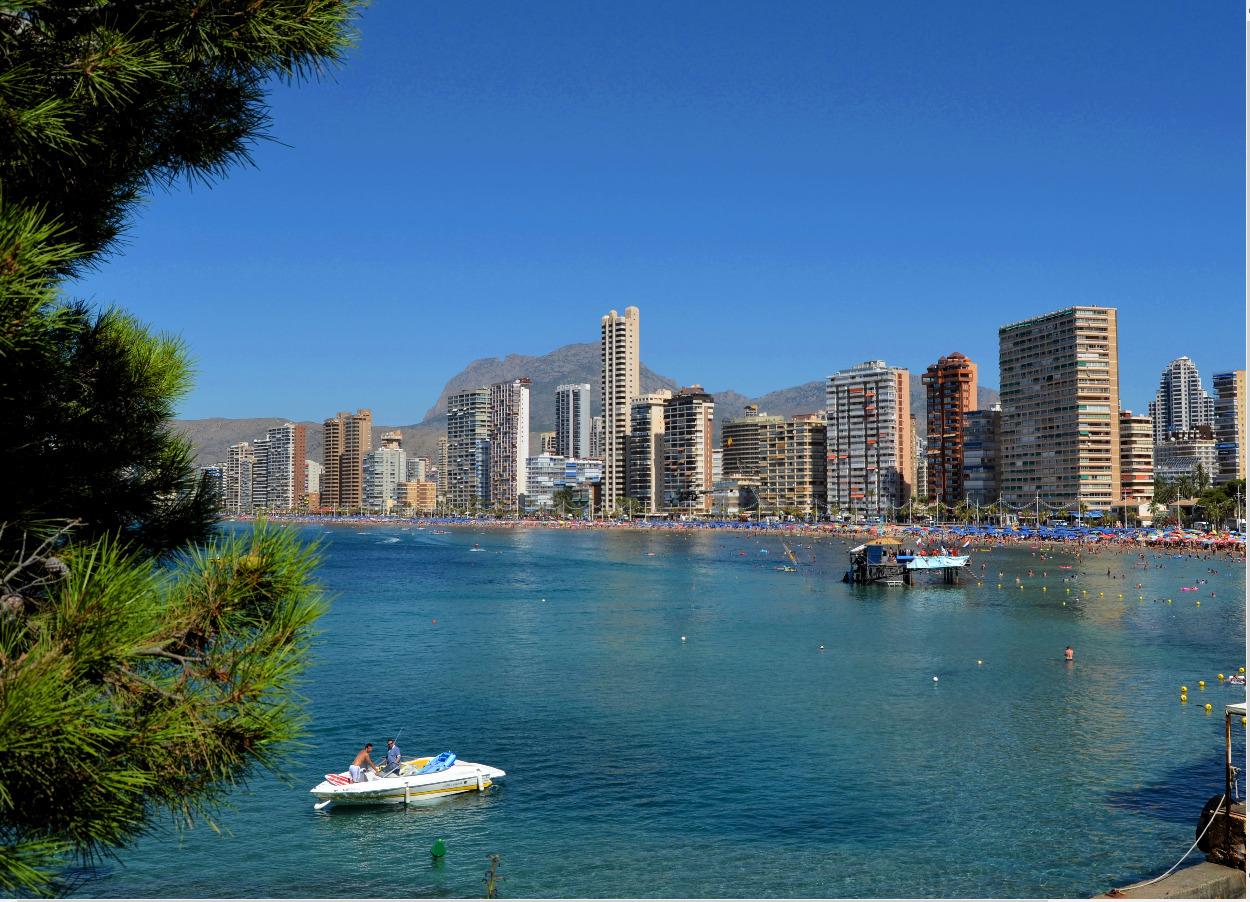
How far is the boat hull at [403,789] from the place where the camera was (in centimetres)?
2409

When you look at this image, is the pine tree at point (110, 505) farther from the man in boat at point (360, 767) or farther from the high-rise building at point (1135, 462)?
the high-rise building at point (1135, 462)

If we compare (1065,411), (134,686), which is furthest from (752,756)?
(1065,411)

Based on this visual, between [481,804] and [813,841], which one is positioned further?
[481,804]

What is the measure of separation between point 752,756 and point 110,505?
79.2 ft

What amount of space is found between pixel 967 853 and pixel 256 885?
14964 millimetres

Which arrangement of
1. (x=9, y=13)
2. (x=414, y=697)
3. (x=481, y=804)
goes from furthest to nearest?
(x=414, y=697) → (x=481, y=804) → (x=9, y=13)

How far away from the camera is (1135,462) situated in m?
175

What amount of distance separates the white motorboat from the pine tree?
19168mm

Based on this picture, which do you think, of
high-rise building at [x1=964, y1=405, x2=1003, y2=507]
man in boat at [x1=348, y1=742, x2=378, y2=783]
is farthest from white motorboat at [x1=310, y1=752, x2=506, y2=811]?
high-rise building at [x1=964, y1=405, x2=1003, y2=507]

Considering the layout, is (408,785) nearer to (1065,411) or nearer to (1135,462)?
(1065,411)

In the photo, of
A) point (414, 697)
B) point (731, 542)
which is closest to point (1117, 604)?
point (414, 697)

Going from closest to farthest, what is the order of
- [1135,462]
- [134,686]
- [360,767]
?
[134,686] < [360,767] < [1135,462]

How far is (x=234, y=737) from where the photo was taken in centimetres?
521

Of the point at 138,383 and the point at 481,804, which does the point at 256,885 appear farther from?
the point at 138,383
